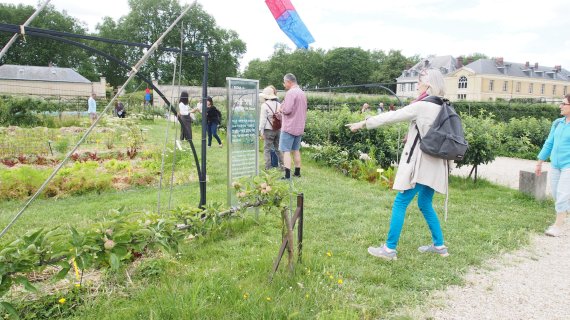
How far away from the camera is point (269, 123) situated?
8430 millimetres

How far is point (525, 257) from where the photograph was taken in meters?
4.44

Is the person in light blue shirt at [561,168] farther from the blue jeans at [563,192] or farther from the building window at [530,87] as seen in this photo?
the building window at [530,87]

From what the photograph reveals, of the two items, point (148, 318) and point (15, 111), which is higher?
point (15, 111)

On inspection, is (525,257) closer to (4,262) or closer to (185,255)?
(185,255)

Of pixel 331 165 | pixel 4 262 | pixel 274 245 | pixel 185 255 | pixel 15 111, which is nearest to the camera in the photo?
pixel 4 262

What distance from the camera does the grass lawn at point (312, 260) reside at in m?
2.94

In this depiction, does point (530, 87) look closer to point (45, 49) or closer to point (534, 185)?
point (534, 185)

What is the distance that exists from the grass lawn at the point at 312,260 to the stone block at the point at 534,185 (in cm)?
18

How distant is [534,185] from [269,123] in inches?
193

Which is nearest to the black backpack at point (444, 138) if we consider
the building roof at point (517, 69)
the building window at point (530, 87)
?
the building roof at point (517, 69)

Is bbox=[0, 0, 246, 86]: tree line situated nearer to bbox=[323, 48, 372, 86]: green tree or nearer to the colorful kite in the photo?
bbox=[323, 48, 372, 86]: green tree

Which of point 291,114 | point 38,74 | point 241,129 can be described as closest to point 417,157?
point 241,129

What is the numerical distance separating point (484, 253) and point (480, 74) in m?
67.0

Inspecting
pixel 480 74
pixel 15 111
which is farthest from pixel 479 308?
pixel 480 74
